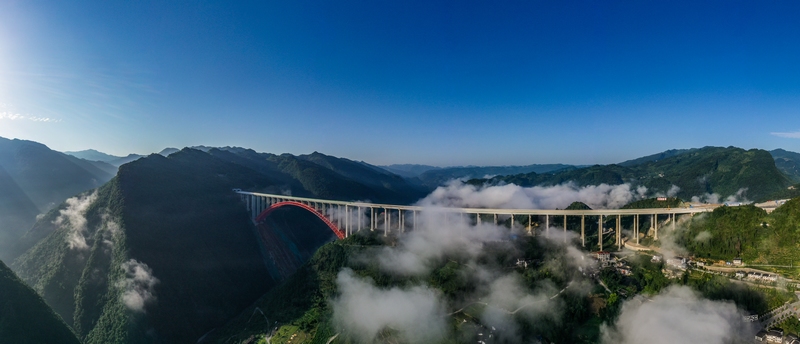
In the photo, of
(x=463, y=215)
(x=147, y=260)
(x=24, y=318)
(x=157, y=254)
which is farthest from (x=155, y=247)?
(x=463, y=215)

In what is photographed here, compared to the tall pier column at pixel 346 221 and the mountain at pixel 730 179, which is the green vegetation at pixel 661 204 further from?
the mountain at pixel 730 179

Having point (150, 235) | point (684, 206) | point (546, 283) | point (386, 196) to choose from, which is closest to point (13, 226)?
point (150, 235)

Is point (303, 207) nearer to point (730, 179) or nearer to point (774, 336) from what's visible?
point (774, 336)

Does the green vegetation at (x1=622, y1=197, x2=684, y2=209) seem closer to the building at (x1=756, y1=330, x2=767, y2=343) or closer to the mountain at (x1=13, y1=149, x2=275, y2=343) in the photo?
the building at (x1=756, y1=330, x2=767, y2=343)

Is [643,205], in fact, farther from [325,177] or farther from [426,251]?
[325,177]

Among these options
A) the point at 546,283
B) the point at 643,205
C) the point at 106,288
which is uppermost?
the point at 643,205
